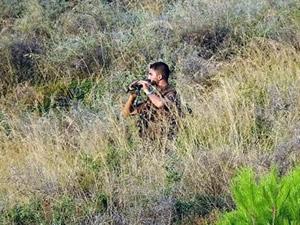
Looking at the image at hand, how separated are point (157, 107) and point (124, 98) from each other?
1.58 m

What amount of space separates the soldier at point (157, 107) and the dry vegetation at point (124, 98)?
136 mm

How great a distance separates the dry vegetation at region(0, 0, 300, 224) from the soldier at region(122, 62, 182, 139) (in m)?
0.14

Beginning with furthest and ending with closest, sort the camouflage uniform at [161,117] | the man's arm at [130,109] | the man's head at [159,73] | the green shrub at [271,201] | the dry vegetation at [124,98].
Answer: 1. the man's head at [159,73]
2. the man's arm at [130,109]
3. the camouflage uniform at [161,117]
4. the dry vegetation at [124,98]
5. the green shrub at [271,201]

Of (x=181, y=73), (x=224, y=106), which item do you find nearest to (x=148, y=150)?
(x=224, y=106)

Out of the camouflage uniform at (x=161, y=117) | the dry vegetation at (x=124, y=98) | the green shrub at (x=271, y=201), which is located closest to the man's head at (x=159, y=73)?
the camouflage uniform at (x=161, y=117)

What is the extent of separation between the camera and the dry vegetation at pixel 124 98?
5.49 metres

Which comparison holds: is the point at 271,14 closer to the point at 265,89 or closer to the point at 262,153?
the point at 265,89

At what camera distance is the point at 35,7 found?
39.5ft

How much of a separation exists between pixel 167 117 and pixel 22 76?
3905 millimetres

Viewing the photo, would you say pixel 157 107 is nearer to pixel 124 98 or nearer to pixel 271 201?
pixel 124 98

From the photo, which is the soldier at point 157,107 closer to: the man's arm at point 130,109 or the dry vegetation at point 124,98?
the man's arm at point 130,109

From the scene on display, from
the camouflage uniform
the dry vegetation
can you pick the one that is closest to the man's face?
the camouflage uniform

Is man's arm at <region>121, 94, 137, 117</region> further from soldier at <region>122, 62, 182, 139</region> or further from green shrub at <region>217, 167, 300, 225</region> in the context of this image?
green shrub at <region>217, 167, 300, 225</region>

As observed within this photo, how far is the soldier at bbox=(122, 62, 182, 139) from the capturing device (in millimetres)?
6855
